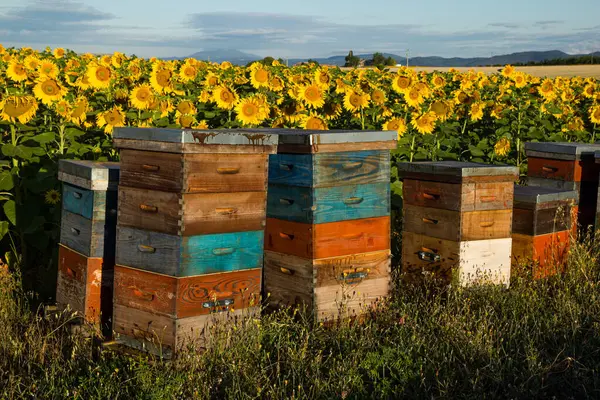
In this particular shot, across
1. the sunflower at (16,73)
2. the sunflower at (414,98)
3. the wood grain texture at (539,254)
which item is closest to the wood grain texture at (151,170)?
the wood grain texture at (539,254)

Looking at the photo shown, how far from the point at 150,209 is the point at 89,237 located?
74 centimetres

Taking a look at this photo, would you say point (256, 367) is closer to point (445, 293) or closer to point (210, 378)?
point (210, 378)

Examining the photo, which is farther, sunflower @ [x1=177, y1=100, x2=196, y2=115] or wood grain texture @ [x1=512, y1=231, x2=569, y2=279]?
sunflower @ [x1=177, y1=100, x2=196, y2=115]

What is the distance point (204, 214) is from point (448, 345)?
206 cm

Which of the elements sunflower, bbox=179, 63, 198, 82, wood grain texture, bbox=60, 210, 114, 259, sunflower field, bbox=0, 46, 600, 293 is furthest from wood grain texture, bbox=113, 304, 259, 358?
sunflower, bbox=179, 63, 198, 82

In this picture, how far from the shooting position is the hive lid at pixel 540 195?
26.0 feet

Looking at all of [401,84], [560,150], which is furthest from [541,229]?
[401,84]

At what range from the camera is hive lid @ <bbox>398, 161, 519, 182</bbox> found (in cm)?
714

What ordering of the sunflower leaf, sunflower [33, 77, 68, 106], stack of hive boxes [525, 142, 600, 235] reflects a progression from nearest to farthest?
the sunflower leaf, stack of hive boxes [525, 142, 600, 235], sunflower [33, 77, 68, 106]

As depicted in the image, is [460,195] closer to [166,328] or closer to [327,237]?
[327,237]

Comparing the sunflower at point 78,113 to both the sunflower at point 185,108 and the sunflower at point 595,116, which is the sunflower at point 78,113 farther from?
the sunflower at point 595,116

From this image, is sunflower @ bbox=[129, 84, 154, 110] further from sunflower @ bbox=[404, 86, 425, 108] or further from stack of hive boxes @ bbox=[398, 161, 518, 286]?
sunflower @ bbox=[404, 86, 425, 108]

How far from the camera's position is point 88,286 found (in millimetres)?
6129

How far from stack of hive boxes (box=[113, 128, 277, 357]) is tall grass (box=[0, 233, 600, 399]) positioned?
0.23 m
